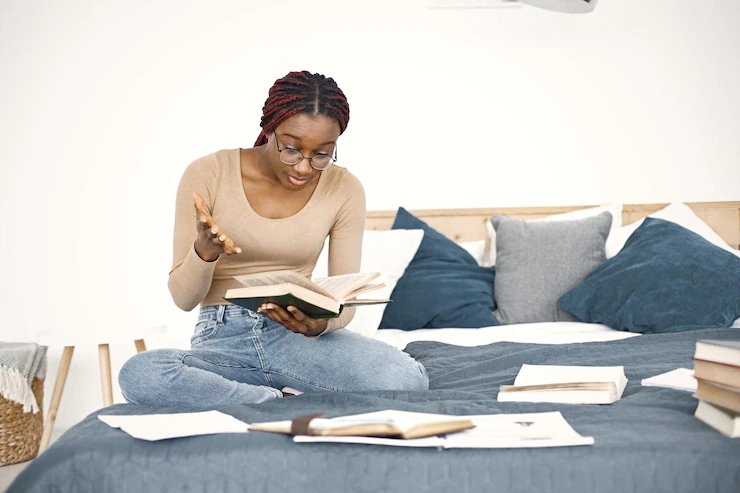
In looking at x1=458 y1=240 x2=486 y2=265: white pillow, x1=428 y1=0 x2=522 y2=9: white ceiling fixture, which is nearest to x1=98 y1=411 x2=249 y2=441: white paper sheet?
x1=458 y1=240 x2=486 y2=265: white pillow

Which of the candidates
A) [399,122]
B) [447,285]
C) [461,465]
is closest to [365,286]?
[461,465]

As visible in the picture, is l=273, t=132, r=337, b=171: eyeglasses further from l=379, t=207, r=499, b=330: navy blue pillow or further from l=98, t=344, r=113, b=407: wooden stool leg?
l=98, t=344, r=113, b=407: wooden stool leg

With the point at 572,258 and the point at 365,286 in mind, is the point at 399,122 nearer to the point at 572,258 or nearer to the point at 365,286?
the point at 572,258

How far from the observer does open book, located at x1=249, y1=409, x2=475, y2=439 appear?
995mm

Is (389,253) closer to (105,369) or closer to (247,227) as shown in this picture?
(247,227)

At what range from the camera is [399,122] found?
3.04 metres

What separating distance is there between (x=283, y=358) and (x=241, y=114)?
5.65 feet

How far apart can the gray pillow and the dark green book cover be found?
1252mm

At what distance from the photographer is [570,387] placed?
4.28 ft

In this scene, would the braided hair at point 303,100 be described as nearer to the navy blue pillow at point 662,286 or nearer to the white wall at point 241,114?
the navy blue pillow at point 662,286

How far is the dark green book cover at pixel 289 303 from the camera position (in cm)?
130

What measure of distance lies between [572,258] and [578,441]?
5.37 feet

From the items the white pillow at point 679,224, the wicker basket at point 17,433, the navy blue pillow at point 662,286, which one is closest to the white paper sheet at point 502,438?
the navy blue pillow at point 662,286

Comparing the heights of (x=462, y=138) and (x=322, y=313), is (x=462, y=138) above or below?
above
